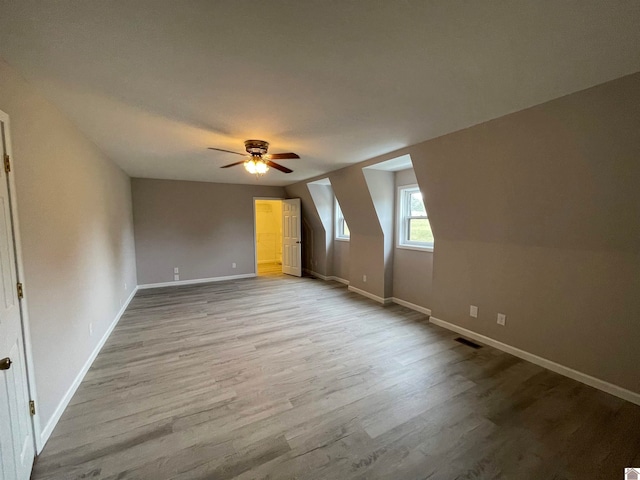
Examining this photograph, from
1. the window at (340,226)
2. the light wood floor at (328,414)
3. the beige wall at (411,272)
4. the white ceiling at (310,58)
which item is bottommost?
the light wood floor at (328,414)

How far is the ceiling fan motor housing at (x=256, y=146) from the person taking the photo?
9.40 ft

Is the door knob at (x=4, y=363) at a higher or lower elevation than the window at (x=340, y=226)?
lower

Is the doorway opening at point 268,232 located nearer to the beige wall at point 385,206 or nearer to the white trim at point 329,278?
Answer: the white trim at point 329,278

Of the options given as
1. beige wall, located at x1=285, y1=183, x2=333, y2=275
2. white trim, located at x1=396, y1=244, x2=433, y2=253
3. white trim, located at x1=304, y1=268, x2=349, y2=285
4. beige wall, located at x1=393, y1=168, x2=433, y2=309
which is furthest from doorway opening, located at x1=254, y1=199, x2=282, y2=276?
white trim, located at x1=396, y1=244, x2=433, y2=253

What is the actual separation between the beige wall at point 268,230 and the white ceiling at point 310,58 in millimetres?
5959

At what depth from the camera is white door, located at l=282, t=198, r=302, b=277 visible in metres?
6.54

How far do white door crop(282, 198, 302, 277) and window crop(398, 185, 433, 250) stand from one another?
2780mm

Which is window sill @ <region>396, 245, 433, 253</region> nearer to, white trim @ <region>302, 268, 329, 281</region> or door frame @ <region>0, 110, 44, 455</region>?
white trim @ <region>302, 268, 329, 281</region>

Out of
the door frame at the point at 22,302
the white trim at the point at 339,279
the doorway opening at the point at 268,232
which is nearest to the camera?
the door frame at the point at 22,302

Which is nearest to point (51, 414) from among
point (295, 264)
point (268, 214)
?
point (295, 264)

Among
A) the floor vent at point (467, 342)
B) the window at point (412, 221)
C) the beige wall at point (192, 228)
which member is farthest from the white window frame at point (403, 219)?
the beige wall at point (192, 228)

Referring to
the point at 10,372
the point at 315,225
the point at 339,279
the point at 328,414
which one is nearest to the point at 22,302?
the point at 10,372

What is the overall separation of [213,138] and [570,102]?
3169 mm

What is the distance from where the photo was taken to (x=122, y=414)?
194 centimetres
